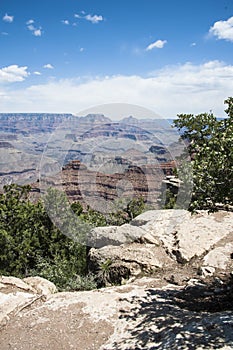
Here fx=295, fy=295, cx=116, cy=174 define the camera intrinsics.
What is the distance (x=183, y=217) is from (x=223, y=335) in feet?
43.6

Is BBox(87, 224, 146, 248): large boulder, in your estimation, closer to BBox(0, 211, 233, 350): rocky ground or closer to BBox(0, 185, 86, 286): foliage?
BBox(0, 211, 233, 350): rocky ground

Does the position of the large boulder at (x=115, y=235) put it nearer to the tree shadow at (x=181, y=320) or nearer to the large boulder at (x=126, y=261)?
the large boulder at (x=126, y=261)

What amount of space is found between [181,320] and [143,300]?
2816mm

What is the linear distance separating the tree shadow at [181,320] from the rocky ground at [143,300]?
25 millimetres

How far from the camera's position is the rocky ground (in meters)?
8.95

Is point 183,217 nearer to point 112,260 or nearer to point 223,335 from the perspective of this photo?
point 112,260

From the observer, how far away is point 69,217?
2722cm

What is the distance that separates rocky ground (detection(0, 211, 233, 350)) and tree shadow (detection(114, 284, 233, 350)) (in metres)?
0.03

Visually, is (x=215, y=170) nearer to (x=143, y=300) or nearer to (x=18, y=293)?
(x=143, y=300)

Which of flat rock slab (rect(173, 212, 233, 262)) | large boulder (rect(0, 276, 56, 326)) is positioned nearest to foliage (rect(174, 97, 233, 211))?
flat rock slab (rect(173, 212, 233, 262))

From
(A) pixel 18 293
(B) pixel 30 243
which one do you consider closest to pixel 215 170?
(A) pixel 18 293

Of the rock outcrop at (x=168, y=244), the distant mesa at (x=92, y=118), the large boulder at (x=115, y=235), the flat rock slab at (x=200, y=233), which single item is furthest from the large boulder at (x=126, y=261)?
the distant mesa at (x=92, y=118)

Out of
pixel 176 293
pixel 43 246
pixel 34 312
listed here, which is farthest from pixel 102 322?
pixel 43 246

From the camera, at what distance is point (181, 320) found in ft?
30.8
